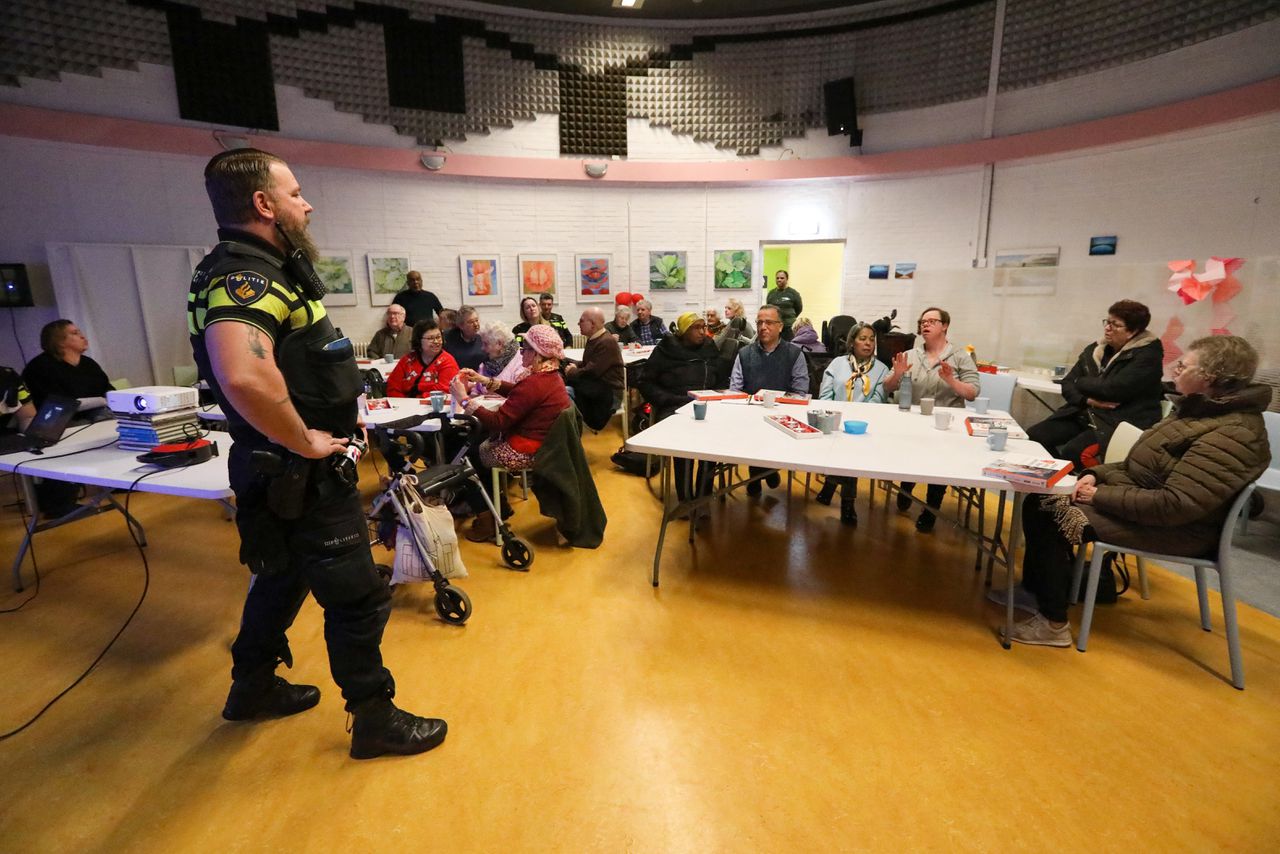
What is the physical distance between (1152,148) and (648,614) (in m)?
7.43

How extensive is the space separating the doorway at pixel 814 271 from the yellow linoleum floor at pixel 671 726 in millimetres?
9088

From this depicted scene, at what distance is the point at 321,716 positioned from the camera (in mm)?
2283

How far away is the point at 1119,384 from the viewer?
12.3ft

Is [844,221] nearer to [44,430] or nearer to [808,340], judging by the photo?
[808,340]

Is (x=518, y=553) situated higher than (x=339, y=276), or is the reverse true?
(x=339, y=276)

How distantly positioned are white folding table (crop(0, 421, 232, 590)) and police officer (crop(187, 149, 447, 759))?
636 millimetres

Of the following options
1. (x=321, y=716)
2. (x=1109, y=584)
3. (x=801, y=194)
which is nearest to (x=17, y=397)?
(x=321, y=716)

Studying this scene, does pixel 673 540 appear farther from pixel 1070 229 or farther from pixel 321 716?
pixel 1070 229

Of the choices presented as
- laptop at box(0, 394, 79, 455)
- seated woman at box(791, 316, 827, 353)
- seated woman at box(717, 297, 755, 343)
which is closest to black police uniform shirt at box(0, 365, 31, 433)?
laptop at box(0, 394, 79, 455)

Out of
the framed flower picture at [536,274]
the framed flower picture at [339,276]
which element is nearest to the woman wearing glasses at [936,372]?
the framed flower picture at [536,274]

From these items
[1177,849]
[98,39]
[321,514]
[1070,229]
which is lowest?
[1177,849]

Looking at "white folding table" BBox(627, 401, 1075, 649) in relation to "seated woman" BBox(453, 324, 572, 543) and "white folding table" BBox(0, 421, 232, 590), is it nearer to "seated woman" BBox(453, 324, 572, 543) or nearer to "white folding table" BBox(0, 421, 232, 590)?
"seated woman" BBox(453, 324, 572, 543)

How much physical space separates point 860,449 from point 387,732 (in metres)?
2.33

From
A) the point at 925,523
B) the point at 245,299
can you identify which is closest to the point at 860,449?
the point at 925,523
